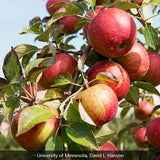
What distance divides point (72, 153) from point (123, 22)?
53 cm

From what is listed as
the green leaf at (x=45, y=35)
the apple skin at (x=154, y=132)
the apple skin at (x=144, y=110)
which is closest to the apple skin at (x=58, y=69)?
the green leaf at (x=45, y=35)

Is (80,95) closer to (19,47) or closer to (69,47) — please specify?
(19,47)

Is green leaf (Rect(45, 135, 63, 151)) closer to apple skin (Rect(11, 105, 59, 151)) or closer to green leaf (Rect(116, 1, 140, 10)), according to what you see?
apple skin (Rect(11, 105, 59, 151))

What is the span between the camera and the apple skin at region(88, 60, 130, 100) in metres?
0.95

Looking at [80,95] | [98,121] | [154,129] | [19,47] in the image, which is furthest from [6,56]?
[154,129]

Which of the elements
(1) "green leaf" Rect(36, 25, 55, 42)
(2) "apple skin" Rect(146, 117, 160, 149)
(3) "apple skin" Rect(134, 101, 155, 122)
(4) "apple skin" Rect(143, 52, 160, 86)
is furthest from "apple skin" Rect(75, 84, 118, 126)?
(3) "apple skin" Rect(134, 101, 155, 122)

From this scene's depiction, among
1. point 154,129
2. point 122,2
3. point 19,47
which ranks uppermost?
point 122,2

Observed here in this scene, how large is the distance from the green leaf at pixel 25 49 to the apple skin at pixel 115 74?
0.30 m

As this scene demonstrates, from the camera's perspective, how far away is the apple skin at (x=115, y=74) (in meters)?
0.95

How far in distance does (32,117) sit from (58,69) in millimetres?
370

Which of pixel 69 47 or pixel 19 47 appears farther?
pixel 69 47

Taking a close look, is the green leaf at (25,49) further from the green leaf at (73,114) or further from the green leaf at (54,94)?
the green leaf at (73,114)

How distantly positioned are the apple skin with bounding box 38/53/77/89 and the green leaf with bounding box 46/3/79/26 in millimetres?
168

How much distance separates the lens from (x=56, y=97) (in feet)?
2.90
